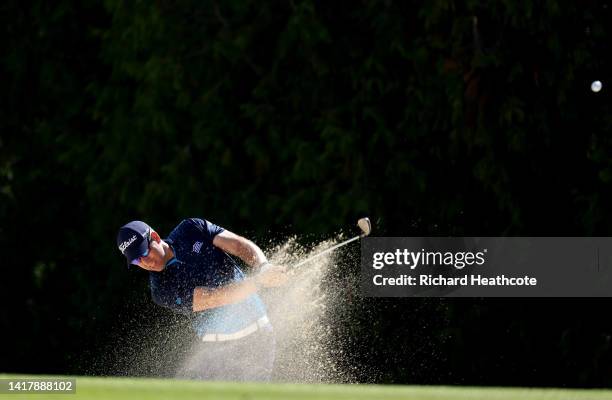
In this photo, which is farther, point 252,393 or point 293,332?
point 293,332

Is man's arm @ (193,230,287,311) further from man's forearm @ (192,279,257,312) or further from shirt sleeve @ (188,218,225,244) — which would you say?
shirt sleeve @ (188,218,225,244)

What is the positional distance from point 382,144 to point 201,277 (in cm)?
491

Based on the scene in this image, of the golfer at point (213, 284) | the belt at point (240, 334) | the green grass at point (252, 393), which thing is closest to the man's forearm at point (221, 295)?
the golfer at point (213, 284)

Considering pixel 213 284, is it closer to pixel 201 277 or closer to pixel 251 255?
pixel 201 277

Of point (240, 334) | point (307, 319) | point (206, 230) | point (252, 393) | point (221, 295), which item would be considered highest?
point (206, 230)

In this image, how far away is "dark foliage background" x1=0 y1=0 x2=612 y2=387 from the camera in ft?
35.6

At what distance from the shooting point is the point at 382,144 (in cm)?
1138

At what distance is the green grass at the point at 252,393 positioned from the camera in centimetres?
781

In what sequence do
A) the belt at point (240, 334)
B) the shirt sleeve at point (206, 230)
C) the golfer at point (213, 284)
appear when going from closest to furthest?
1. the golfer at point (213, 284)
2. the belt at point (240, 334)
3. the shirt sleeve at point (206, 230)

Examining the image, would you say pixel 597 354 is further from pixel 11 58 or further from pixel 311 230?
pixel 11 58

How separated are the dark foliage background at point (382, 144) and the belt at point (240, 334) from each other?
4.01m

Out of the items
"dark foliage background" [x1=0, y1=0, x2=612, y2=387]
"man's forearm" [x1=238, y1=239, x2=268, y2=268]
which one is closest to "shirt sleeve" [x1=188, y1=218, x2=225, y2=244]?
"man's forearm" [x1=238, y1=239, x2=268, y2=268]

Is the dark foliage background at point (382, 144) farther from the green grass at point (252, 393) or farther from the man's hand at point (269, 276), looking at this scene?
the man's hand at point (269, 276)

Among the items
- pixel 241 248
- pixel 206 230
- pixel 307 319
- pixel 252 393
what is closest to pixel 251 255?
pixel 241 248
